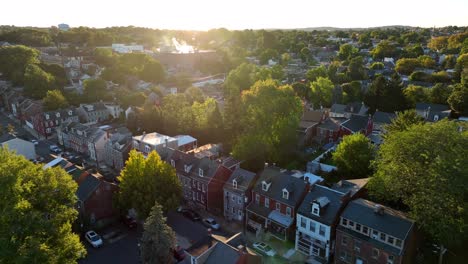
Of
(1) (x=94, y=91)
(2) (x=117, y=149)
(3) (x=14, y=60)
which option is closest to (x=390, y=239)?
(2) (x=117, y=149)

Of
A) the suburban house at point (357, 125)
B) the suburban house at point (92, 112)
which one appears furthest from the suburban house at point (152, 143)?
the suburban house at point (357, 125)

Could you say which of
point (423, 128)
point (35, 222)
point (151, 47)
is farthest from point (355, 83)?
point (151, 47)

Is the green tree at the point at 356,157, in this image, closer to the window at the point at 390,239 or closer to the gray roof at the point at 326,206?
the gray roof at the point at 326,206

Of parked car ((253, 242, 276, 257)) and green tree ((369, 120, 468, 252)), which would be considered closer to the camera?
green tree ((369, 120, 468, 252))

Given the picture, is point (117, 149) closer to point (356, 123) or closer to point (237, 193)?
point (237, 193)

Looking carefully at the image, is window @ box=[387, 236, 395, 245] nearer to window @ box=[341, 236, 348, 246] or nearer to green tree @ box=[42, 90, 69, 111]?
window @ box=[341, 236, 348, 246]

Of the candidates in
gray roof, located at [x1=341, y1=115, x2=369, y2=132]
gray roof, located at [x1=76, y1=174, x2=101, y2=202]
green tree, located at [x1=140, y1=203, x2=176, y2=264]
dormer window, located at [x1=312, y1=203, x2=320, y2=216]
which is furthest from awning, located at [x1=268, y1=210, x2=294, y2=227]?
gray roof, located at [x1=341, y1=115, x2=369, y2=132]

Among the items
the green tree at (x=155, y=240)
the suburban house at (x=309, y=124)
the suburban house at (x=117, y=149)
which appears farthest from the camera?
the suburban house at (x=309, y=124)
